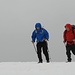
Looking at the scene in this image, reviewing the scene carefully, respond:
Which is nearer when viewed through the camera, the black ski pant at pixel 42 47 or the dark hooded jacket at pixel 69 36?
the dark hooded jacket at pixel 69 36

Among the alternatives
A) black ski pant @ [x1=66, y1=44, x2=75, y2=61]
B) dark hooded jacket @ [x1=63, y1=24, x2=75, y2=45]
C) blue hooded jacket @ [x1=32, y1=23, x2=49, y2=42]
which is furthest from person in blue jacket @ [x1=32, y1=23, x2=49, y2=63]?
black ski pant @ [x1=66, y1=44, x2=75, y2=61]

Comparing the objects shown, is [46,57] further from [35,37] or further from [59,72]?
[59,72]

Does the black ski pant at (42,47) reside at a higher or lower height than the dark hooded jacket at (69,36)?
lower

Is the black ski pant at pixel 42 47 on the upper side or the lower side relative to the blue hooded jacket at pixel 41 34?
lower

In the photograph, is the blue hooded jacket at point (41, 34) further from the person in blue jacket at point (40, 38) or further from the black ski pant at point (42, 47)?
the black ski pant at point (42, 47)

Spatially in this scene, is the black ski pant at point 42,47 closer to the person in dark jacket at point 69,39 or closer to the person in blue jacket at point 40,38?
the person in blue jacket at point 40,38

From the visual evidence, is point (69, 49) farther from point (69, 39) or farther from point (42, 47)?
point (42, 47)

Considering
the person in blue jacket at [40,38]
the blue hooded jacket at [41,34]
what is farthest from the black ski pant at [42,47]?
the blue hooded jacket at [41,34]

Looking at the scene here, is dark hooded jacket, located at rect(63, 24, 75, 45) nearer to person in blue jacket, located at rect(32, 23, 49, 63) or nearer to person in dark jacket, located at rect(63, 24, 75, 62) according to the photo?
person in dark jacket, located at rect(63, 24, 75, 62)

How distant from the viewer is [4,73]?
11.1 metres

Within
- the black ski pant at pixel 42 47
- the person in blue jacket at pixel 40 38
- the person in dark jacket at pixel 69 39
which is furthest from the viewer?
the black ski pant at pixel 42 47

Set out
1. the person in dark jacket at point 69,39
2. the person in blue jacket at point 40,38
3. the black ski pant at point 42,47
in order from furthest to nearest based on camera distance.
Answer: the black ski pant at point 42,47 → the person in blue jacket at point 40,38 → the person in dark jacket at point 69,39

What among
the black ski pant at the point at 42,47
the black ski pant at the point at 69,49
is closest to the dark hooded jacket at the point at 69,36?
the black ski pant at the point at 69,49

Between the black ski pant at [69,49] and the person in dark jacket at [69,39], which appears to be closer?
the person in dark jacket at [69,39]
